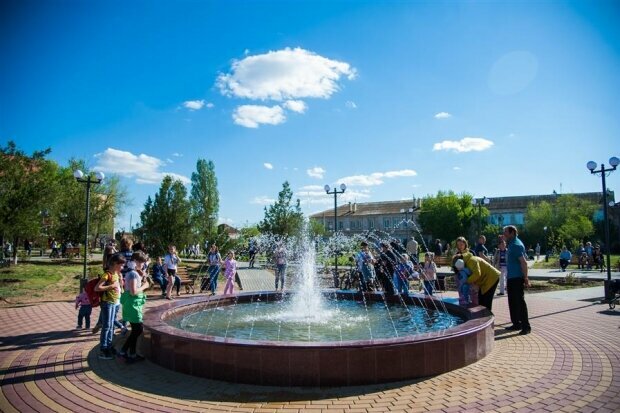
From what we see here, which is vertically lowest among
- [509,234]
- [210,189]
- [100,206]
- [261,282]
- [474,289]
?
[261,282]

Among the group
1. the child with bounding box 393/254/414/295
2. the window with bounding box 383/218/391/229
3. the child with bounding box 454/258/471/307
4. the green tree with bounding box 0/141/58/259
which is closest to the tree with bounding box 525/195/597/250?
the window with bounding box 383/218/391/229

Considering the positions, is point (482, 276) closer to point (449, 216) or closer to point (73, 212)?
point (73, 212)

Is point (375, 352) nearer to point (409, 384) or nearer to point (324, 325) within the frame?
point (409, 384)

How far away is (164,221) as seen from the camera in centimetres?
2136

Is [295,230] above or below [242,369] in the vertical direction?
above

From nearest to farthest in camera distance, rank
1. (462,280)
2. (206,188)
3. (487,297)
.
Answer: (487,297) < (462,280) < (206,188)

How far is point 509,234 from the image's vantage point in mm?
7734

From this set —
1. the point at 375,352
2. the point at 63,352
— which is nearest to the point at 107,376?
the point at 63,352

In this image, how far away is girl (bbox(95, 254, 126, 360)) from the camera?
6.06m

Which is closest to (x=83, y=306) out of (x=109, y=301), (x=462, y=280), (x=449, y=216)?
(x=109, y=301)

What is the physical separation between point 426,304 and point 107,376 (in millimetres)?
7004

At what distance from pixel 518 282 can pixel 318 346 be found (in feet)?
15.5

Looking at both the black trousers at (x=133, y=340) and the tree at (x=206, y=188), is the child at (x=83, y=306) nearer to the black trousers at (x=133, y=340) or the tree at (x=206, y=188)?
the black trousers at (x=133, y=340)

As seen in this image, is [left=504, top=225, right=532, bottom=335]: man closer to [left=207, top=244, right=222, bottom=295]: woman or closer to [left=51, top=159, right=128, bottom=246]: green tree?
[left=207, top=244, right=222, bottom=295]: woman
